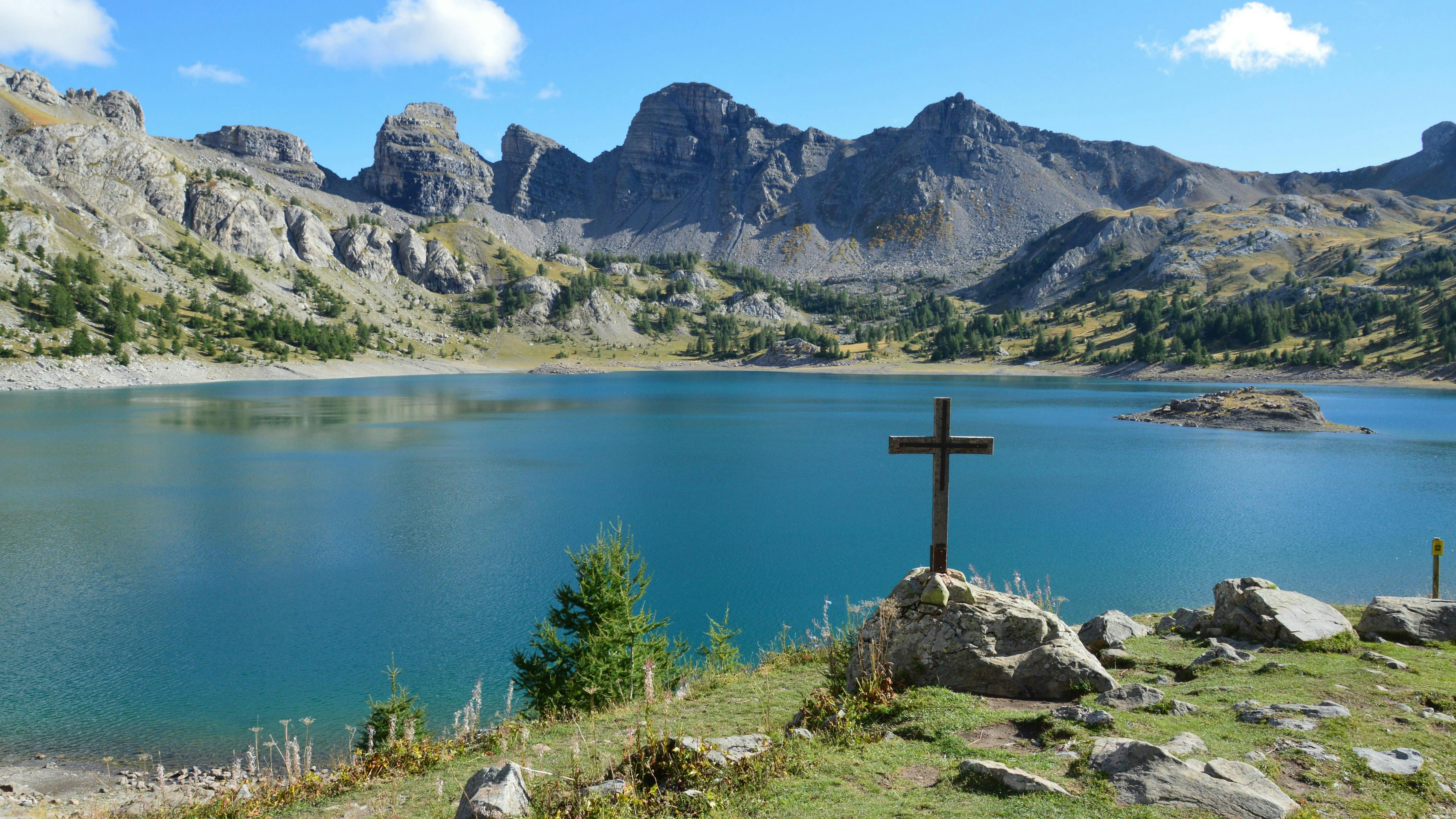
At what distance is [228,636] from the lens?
22797 millimetres

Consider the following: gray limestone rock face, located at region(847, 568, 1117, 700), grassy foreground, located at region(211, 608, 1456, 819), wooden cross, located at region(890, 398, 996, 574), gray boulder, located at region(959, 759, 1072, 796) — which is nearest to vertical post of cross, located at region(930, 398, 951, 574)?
wooden cross, located at region(890, 398, 996, 574)

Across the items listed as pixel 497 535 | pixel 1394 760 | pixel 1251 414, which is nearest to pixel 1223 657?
pixel 1394 760

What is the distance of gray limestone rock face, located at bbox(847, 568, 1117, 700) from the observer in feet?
Answer: 33.6

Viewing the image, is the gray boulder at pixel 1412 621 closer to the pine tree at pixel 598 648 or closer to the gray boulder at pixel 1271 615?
the gray boulder at pixel 1271 615

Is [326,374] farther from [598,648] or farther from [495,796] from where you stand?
[495,796]

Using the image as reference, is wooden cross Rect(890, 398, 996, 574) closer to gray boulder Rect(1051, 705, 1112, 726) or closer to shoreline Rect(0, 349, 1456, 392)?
gray boulder Rect(1051, 705, 1112, 726)

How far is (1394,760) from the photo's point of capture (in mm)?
7535

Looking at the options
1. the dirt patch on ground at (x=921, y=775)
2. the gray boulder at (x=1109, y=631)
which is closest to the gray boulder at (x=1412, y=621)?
the gray boulder at (x=1109, y=631)

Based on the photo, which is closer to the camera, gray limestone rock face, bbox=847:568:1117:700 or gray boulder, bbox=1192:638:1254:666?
gray limestone rock face, bbox=847:568:1117:700

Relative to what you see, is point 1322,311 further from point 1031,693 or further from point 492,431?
point 1031,693

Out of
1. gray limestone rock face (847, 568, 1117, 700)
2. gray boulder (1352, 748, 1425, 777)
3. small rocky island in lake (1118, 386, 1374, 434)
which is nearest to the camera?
gray boulder (1352, 748, 1425, 777)

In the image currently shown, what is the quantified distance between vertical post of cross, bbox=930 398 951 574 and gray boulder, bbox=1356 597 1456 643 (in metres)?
8.03

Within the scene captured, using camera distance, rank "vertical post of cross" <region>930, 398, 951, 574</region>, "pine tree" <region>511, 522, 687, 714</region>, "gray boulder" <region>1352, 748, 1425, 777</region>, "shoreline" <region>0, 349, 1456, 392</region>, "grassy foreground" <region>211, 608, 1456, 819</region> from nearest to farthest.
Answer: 1. "grassy foreground" <region>211, 608, 1456, 819</region>
2. "gray boulder" <region>1352, 748, 1425, 777</region>
3. "vertical post of cross" <region>930, 398, 951, 574</region>
4. "pine tree" <region>511, 522, 687, 714</region>
5. "shoreline" <region>0, 349, 1456, 392</region>

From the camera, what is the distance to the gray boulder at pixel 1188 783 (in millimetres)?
6602
